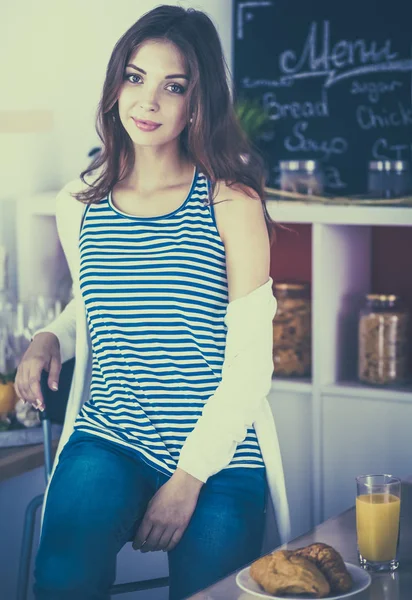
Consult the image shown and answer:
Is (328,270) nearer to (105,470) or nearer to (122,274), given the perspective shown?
(122,274)

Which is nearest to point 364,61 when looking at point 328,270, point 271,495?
point 328,270

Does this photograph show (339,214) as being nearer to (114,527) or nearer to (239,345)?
(239,345)

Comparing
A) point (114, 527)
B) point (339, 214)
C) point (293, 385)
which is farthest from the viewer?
point (293, 385)

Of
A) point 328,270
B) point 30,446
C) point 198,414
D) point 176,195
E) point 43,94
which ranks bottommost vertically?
point 30,446

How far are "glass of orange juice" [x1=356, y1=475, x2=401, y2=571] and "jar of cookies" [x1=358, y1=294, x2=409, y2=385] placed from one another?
1059mm

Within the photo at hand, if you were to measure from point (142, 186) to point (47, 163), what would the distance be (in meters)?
1.14

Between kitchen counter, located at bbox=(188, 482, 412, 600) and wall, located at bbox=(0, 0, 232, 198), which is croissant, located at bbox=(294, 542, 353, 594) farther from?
wall, located at bbox=(0, 0, 232, 198)

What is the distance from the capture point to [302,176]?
2.50m

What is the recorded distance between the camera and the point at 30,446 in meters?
2.18

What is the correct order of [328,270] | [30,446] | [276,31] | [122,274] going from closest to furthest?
[122,274], [30,446], [328,270], [276,31]

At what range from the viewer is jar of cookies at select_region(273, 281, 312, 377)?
2500 mm

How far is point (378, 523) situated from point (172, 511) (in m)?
0.42

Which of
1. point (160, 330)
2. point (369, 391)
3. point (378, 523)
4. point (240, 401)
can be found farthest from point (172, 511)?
point (369, 391)

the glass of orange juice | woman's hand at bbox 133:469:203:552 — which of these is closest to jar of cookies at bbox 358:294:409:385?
woman's hand at bbox 133:469:203:552
